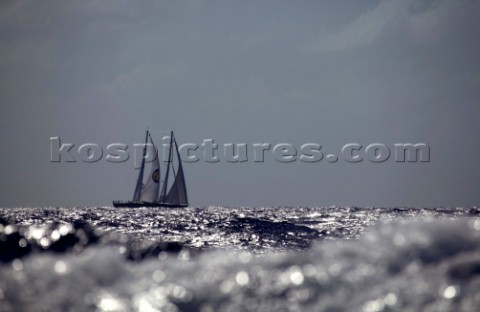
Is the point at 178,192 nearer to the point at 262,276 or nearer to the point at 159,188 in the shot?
the point at 159,188

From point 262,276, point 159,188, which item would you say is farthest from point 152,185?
point 262,276

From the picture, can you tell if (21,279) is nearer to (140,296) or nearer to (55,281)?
(55,281)

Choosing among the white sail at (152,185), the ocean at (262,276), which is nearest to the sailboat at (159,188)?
the white sail at (152,185)

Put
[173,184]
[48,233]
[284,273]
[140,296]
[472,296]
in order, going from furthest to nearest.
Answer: [173,184] → [48,233] → [284,273] → [140,296] → [472,296]

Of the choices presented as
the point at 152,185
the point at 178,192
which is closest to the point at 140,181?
the point at 152,185

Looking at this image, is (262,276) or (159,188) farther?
(159,188)

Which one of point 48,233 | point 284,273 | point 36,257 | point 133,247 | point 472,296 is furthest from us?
point 48,233

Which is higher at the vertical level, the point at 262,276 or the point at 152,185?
the point at 262,276

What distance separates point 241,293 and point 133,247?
326cm

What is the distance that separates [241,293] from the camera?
30.4 feet

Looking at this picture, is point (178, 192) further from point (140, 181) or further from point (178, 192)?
point (140, 181)

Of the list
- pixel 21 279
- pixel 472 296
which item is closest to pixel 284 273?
pixel 472 296

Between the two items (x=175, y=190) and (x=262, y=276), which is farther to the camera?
(x=175, y=190)

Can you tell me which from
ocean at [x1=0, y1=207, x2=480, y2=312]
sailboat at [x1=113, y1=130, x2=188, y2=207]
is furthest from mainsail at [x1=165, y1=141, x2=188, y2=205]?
ocean at [x1=0, y1=207, x2=480, y2=312]
